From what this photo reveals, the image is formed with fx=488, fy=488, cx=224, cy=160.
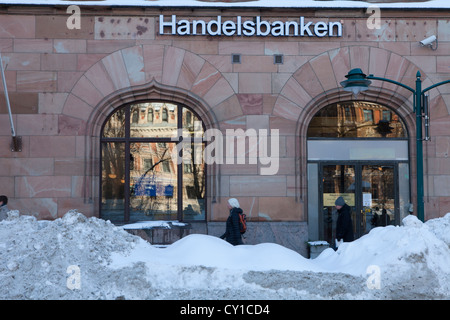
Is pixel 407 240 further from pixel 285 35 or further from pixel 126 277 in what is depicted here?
pixel 285 35

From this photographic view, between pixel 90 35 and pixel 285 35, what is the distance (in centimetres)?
518

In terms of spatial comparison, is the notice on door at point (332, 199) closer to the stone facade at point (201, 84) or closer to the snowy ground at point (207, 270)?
the stone facade at point (201, 84)

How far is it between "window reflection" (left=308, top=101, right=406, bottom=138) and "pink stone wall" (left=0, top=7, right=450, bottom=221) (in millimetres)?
470

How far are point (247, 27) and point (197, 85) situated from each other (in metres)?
2.05

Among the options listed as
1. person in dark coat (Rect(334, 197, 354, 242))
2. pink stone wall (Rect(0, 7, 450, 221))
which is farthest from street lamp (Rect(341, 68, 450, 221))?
pink stone wall (Rect(0, 7, 450, 221))

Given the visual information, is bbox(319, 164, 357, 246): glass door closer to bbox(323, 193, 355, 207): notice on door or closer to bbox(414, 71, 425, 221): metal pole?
bbox(323, 193, 355, 207): notice on door

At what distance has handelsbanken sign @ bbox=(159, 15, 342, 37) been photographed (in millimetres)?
12953

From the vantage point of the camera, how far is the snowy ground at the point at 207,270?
6496 millimetres

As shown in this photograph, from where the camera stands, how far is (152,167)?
1327 centimetres

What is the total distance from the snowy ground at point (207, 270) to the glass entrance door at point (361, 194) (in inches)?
216

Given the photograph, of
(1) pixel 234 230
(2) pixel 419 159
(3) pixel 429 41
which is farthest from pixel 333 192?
(3) pixel 429 41

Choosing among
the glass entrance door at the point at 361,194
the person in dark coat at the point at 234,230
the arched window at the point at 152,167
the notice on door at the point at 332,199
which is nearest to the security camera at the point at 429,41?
the glass entrance door at the point at 361,194
